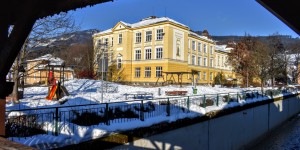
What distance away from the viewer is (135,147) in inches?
370

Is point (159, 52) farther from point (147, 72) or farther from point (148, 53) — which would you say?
point (147, 72)

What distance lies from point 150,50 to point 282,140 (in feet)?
101

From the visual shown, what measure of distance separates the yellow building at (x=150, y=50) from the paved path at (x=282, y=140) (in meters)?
19.9

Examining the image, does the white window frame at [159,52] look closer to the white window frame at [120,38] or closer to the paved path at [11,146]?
the white window frame at [120,38]

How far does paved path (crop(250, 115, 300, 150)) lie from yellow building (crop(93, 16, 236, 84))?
1987cm

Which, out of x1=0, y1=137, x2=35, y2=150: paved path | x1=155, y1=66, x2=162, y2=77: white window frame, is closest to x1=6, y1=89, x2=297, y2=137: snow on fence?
x1=0, y1=137, x2=35, y2=150: paved path

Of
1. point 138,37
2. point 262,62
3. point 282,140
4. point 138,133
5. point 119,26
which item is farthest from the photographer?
point 119,26

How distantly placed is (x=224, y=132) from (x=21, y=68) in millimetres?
11522

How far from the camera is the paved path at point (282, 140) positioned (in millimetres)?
19120

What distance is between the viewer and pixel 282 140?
850 inches

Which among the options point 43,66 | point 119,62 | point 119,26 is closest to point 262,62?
point 119,62

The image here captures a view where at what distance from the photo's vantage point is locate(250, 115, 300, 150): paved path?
1912 centimetres

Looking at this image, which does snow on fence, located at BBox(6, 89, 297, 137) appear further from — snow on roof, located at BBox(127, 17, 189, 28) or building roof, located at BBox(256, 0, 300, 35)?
snow on roof, located at BBox(127, 17, 189, 28)

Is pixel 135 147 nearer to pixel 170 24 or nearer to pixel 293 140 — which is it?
pixel 293 140
